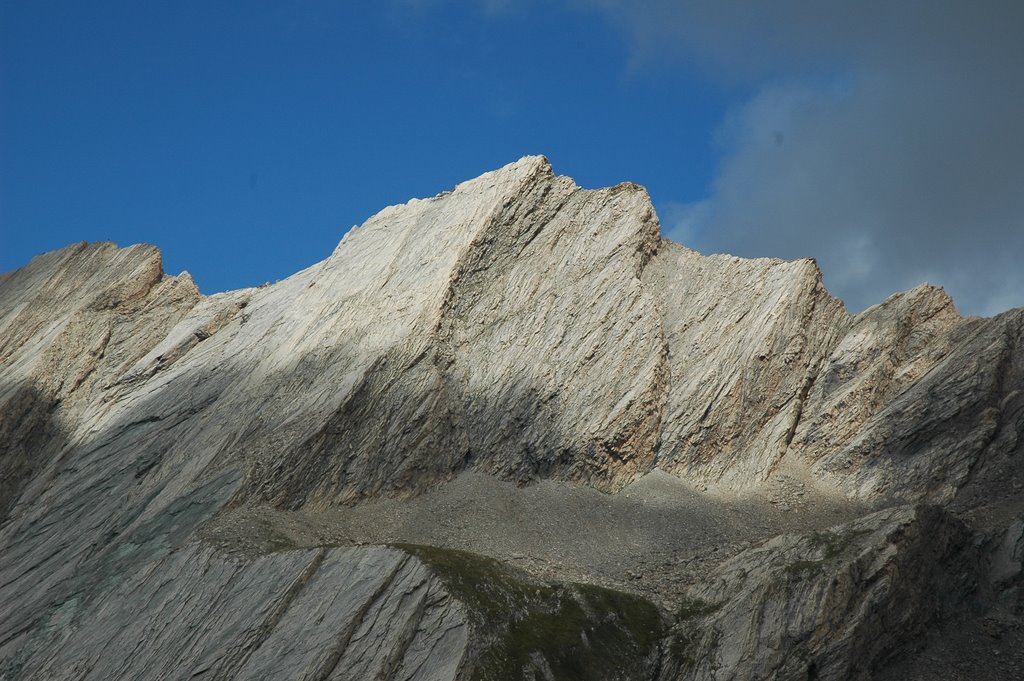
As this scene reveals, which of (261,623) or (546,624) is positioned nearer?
(546,624)

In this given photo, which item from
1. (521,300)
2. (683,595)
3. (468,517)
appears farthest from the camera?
(521,300)

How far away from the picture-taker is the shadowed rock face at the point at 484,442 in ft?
151

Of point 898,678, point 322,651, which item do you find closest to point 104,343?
point 322,651

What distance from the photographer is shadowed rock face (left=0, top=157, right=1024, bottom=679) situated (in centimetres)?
4603

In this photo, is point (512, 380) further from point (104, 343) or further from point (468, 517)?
point (104, 343)

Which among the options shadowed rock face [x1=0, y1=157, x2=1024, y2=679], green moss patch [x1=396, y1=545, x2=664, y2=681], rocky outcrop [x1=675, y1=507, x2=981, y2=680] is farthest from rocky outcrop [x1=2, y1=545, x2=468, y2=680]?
rocky outcrop [x1=675, y1=507, x2=981, y2=680]

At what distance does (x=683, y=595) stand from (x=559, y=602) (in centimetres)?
661

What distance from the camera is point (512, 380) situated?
6769 cm

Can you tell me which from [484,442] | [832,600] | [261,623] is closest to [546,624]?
[832,600]

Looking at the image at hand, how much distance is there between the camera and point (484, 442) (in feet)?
214

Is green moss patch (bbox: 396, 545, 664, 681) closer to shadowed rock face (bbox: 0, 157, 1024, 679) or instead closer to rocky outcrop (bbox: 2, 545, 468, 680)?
shadowed rock face (bbox: 0, 157, 1024, 679)

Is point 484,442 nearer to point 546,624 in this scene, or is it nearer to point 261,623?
point 546,624

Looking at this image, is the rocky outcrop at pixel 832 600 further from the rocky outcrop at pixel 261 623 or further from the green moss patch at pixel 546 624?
the rocky outcrop at pixel 261 623

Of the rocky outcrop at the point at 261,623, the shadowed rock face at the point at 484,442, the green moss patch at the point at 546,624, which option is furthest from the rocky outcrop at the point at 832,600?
the rocky outcrop at the point at 261,623
